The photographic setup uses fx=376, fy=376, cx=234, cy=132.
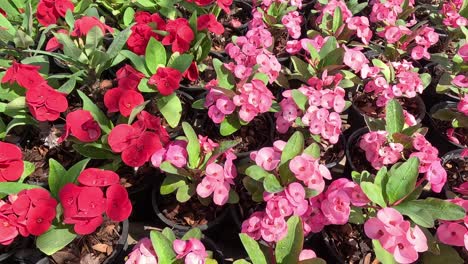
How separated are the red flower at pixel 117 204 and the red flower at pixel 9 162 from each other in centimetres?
49

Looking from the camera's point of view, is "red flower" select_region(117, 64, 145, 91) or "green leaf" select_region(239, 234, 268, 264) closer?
"green leaf" select_region(239, 234, 268, 264)

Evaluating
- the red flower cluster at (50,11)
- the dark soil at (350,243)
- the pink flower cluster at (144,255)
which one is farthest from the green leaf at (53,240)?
the red flower cluster at (50,11)

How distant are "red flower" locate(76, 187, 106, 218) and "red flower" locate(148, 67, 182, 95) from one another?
0.63 m

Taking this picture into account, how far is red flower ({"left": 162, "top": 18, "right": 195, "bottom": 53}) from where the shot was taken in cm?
198

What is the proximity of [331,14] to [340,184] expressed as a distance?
1435mm

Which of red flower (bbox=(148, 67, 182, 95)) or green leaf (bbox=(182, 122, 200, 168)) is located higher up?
red flower (bbox=(148, 67, 182, 95))

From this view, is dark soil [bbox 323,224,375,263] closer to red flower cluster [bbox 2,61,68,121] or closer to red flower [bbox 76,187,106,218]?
red flower [bbox 76,187,106,218]

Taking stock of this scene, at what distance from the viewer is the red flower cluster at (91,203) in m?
1.26

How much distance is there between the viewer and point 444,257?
4.50 feet

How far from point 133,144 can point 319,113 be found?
79 cm

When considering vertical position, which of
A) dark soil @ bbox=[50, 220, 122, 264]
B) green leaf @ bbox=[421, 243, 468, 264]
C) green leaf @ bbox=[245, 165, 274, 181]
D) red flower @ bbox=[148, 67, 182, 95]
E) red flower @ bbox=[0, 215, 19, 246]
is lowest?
dark soil @ bbox=[50, 220, 122, 264]

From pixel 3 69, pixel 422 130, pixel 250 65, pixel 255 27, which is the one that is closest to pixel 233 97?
pixel 250 65

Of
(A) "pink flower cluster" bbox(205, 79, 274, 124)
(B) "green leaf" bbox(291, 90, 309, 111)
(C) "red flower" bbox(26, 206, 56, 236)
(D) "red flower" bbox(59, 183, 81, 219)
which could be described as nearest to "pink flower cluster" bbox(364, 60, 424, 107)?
(B) "green leaf" bbox(291, 90, 309, 111)

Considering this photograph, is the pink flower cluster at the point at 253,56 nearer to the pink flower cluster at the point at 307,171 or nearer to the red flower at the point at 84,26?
the pink flower cluster at the point at 307,171
